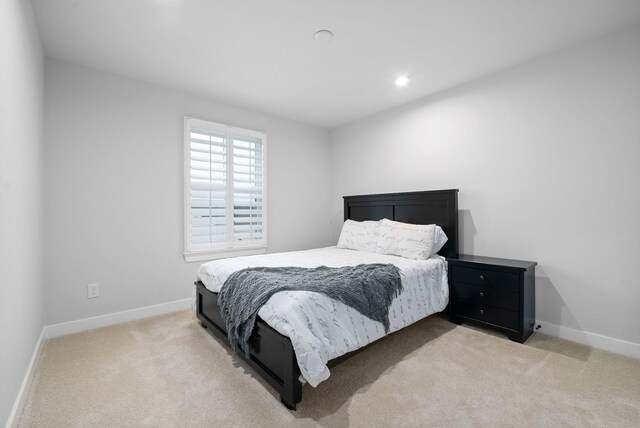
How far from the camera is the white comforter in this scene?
1583mm

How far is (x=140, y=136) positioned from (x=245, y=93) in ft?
4.00

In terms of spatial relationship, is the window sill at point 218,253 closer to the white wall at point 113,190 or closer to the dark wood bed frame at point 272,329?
the white wall at point 113,190

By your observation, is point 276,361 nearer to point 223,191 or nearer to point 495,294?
point 495,294

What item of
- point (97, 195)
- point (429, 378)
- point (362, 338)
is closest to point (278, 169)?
point (97, 195)

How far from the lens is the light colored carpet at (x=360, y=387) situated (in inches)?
60.5

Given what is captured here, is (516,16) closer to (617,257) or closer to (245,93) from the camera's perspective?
(617,257)

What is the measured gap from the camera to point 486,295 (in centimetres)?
259

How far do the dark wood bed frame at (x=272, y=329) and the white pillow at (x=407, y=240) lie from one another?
0.27 m

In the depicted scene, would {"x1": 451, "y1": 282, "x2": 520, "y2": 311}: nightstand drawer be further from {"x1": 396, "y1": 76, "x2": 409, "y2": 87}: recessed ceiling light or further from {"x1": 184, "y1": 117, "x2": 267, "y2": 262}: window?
{"x1": 184, "y1": 117, "x2": 267, "y2": 262}: window

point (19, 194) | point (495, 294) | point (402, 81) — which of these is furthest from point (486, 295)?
point (19, 194)

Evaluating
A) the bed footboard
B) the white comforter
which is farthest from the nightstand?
the bed footboard

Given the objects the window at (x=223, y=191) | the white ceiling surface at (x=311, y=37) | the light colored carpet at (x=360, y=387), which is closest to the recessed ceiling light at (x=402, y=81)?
the white ceiling surface at (x=311, y=37)

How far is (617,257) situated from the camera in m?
2.27

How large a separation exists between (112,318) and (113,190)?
1.26 meters
